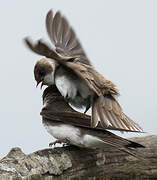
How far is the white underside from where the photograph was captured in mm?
4816

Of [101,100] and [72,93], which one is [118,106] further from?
[72,93]

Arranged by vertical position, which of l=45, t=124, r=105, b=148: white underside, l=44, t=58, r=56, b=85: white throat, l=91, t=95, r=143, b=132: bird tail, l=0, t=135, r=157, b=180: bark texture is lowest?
l=0, t=135, r=157, b=180: bark texture

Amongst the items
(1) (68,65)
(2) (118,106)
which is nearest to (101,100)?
(2) (118,106)

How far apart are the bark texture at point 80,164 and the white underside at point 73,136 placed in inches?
4.9

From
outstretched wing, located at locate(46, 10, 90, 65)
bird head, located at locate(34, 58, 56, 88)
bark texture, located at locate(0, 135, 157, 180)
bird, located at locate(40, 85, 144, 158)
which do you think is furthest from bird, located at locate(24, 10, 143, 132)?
outstretched wing, located at locate(46, 10, 90, 65)

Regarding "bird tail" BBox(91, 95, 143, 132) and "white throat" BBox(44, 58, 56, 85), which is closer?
"bird tail" BBox(91, 95, 143, 132)

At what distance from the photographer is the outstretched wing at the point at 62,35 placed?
7.55m

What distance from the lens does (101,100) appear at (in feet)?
16.8

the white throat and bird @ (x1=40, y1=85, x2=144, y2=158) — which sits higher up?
the white throat

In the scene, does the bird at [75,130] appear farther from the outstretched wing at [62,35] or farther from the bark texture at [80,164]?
the outstretched wing at [62,35]

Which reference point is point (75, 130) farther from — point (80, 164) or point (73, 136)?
point (80, 164)

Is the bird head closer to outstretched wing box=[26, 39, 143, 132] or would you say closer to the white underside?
outstretched wing box=[26, 39, 143, 132]

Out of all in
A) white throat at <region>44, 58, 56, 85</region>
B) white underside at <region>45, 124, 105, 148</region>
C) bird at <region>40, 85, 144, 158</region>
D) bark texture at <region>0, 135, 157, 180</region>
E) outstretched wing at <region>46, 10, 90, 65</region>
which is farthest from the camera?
outstretched wing at <region>46, 10, 90, 65</region>

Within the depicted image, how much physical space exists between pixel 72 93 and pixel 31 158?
4.12 feet
